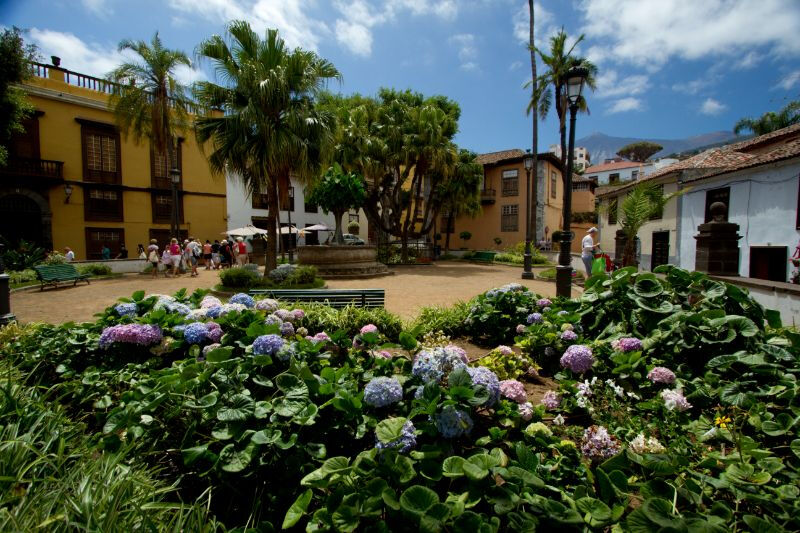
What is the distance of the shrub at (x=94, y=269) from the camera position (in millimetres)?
15330

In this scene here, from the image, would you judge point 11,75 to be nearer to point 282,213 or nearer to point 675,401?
point 282,213

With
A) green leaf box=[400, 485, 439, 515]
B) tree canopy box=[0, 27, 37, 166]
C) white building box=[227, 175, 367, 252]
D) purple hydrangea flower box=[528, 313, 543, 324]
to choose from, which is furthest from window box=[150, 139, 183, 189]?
green leaf box=[400, 485, 439, 515]

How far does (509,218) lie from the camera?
32125mm

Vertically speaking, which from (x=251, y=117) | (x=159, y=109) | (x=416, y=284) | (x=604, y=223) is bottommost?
(x=416, y=284)

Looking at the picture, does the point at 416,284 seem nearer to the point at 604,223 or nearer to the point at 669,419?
the point at 669,419

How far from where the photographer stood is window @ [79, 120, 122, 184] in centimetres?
2142

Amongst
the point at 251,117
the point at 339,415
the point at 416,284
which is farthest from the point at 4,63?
the point at 339,415

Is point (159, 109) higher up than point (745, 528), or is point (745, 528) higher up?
point (159, 109)

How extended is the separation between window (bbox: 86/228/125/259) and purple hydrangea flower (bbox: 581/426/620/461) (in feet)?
90.7

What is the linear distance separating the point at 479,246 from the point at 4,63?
30.8 metres

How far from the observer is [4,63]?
1410 cm

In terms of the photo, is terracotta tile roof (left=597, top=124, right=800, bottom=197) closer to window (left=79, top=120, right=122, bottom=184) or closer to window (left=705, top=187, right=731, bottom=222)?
window (left=705, top=187, right=731, bottom=222)

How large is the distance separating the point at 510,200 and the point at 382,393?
31.9m

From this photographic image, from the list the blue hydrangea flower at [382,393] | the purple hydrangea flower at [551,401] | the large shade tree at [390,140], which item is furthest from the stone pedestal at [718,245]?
the large shade tree at [390,140]
